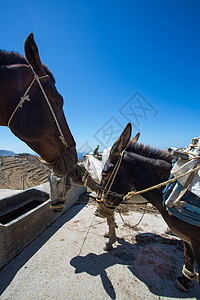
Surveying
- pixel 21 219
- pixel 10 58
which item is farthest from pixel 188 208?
pixel 21 219

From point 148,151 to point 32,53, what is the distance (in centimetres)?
191

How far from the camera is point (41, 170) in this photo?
11.5 m

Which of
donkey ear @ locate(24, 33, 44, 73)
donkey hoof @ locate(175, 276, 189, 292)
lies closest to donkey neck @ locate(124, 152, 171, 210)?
donkey hoof @ locate(175, 276, 189, 292)

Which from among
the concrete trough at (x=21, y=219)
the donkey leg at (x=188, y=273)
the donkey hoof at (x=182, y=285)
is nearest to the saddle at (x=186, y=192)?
Answer: the donkey leg at (x=188, y=273)

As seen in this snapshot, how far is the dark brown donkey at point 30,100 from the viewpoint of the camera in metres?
1.51

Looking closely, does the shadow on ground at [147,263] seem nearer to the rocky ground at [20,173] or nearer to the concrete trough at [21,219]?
the concrete trough at [21,219]

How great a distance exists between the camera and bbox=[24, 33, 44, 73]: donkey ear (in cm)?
151

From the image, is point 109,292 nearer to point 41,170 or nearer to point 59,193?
A: point 59,193

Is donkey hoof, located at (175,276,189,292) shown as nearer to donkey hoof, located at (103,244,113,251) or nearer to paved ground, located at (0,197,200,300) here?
paved ground, located at (0,197,200,300)

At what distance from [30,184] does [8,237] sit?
280 inches

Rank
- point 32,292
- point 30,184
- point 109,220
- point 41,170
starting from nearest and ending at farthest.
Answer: point 32,292 < point 109,220 < point 30,184 < point 41,170

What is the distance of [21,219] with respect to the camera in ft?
9.23

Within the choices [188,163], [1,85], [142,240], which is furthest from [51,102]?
[142,240]

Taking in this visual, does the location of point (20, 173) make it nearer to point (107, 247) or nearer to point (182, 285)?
point (107, 247)
